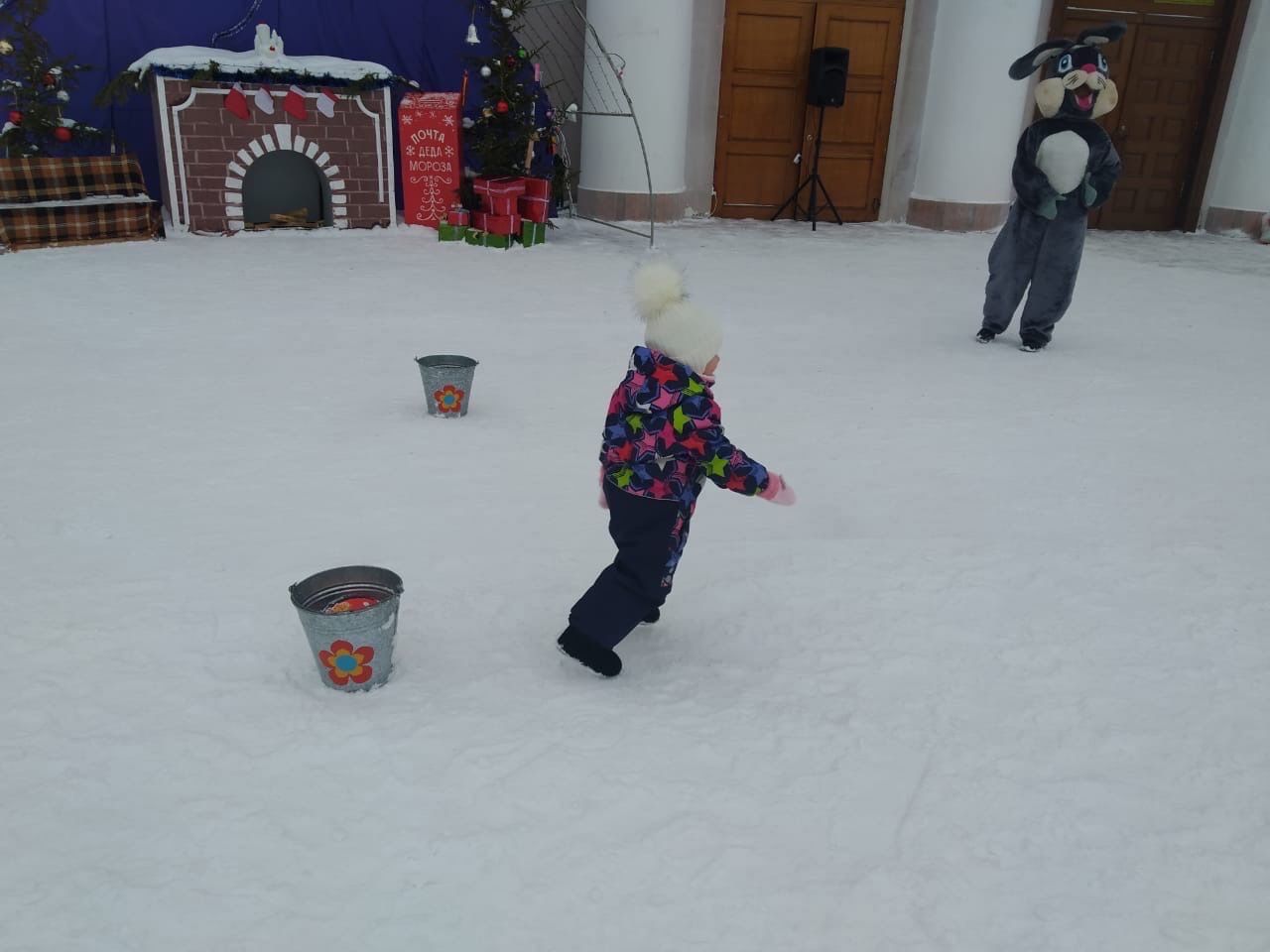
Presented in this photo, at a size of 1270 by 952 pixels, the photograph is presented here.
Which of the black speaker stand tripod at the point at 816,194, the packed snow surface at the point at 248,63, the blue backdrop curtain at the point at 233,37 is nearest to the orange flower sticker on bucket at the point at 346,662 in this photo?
the packed snow surface at the point at 248,63

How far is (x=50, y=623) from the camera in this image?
81.9 inches

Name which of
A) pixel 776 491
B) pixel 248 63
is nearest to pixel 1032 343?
pixel 776 491

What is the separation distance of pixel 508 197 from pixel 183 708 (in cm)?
528

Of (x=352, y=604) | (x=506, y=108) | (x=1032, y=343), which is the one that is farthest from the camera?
(x=506, y=108)

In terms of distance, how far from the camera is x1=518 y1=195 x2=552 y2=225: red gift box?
6742 millimetres

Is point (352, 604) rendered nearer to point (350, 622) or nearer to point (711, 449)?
point (350, 622)

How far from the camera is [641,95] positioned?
7.70 m

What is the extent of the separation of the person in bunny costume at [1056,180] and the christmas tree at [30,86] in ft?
18.4

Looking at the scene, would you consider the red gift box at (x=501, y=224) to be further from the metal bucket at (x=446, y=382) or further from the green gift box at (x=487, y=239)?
the metal bucket at (x=446, y=382)

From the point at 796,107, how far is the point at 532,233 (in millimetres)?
3082

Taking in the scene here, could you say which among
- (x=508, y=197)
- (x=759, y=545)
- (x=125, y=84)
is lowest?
(x=759, y=545)

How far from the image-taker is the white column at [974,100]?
787 centimetres

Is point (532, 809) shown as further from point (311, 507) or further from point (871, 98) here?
point (871, 98)

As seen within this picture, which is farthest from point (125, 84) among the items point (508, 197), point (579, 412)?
point (579, 412)
